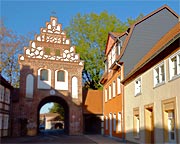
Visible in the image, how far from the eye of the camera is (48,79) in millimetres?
33219

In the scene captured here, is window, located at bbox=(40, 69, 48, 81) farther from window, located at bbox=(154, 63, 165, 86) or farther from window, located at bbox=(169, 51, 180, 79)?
window, located at bbox=(169, 51, 180, 79)

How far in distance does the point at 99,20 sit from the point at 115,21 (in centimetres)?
255

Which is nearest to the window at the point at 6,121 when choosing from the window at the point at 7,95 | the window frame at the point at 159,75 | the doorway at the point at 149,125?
the window at the point at 7,95

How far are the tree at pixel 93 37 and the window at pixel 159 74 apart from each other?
88.5 ft

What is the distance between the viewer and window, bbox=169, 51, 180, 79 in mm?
12573

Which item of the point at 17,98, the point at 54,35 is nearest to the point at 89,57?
the point at 54,35

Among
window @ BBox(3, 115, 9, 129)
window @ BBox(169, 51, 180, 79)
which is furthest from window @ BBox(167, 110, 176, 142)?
window @ BBox(3, 115, 9, 129)

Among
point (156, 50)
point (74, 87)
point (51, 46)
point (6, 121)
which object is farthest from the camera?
point (51, 46)

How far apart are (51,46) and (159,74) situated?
70.8 ft

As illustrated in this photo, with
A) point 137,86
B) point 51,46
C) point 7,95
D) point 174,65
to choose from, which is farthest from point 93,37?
point 174,65

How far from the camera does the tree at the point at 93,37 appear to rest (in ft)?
140

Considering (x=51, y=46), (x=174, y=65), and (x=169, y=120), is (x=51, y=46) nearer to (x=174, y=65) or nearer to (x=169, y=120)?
(x=174, y=65)

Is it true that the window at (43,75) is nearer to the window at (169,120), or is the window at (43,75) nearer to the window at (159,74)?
the window at (159,74)

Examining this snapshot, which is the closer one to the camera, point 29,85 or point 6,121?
point 6,121
